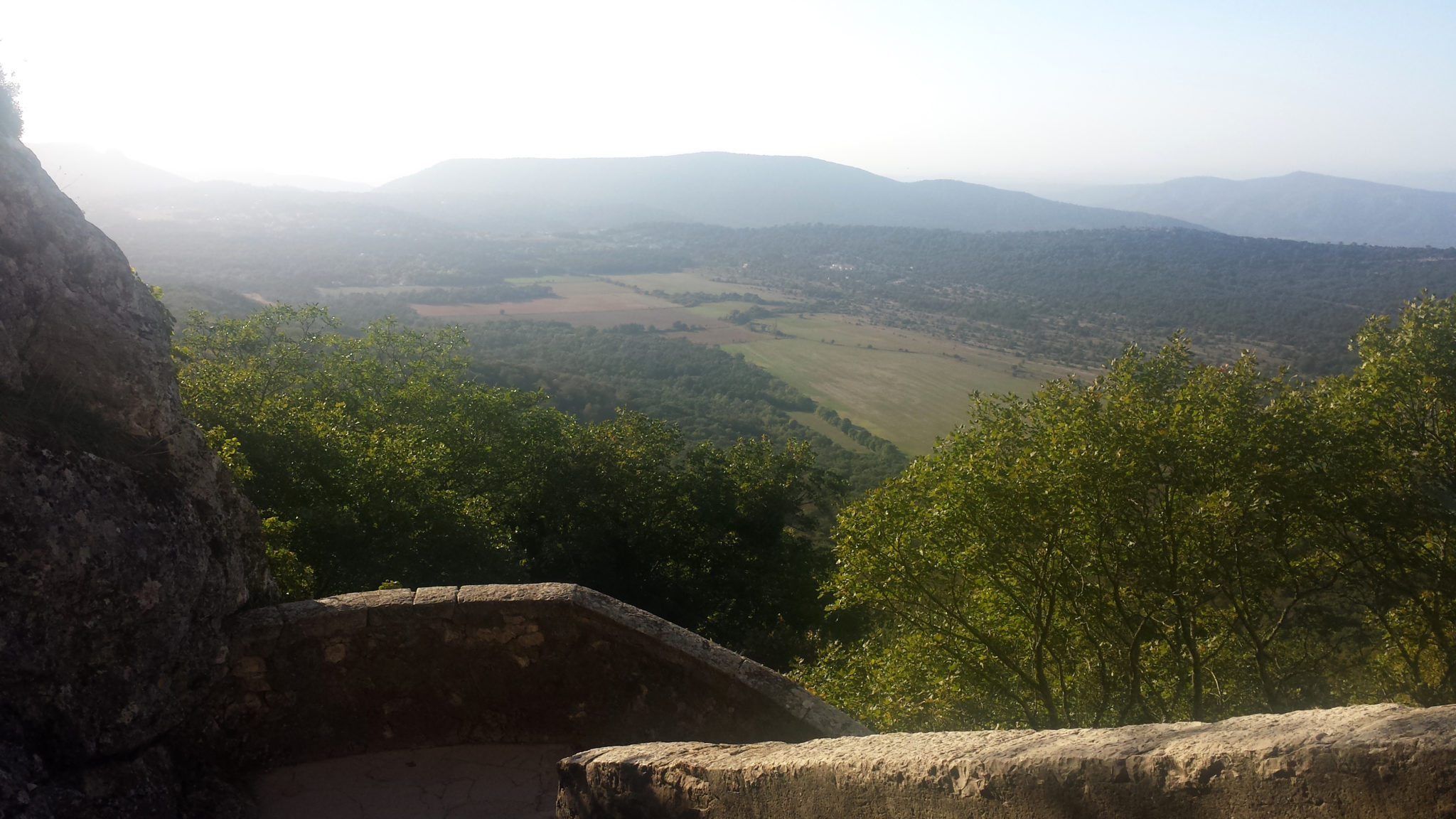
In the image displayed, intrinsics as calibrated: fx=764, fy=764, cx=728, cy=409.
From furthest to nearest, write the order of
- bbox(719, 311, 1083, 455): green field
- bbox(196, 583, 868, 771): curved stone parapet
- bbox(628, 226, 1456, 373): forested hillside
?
bbox(628, 226, 1456, 373): forested hillside → bbox(719, 311, 1083, 455): green field → bbox(196, 583, 868, 771): curved stone parapet

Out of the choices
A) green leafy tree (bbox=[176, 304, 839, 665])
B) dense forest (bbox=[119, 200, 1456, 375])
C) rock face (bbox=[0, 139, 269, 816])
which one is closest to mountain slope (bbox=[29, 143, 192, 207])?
dense forest (bbox=[119, 200, 1456, 375])

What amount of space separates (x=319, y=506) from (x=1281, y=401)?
45.6 ft

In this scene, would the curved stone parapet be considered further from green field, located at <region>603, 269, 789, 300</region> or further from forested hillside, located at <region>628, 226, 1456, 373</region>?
green field, located at <region>603, 269, 789, 300</region>

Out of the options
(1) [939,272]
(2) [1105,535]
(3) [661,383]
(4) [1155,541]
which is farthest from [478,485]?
(1) [939,272]

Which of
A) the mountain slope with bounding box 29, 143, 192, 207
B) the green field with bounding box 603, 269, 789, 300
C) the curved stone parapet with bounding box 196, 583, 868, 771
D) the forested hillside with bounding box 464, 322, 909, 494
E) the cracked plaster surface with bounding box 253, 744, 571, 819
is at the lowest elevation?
the forested hillside with bounding box 464, 322, 909, 494

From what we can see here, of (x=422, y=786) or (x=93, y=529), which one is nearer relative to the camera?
(x=93, y=529)

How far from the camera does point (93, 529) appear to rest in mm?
5121

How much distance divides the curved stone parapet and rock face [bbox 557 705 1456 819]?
1.63 meters

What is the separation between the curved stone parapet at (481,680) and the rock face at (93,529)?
2.08 ft

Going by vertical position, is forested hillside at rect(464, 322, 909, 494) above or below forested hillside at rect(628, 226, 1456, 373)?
below

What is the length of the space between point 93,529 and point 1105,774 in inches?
245

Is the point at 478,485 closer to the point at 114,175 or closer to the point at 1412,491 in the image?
the point at 1412,491

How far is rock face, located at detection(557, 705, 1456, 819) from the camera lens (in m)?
2.95

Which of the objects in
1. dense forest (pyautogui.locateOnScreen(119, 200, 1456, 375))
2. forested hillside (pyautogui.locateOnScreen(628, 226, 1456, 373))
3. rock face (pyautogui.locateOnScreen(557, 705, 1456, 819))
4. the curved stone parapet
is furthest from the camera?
forested hillside (pyautogui.locateOnScreen(628, 226, 1456, 373))
